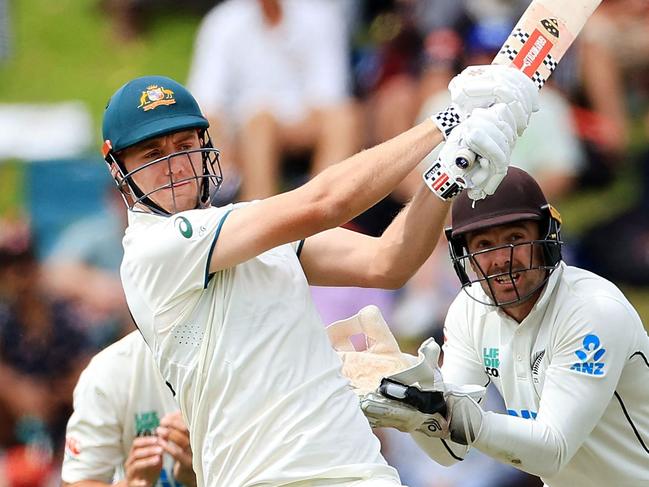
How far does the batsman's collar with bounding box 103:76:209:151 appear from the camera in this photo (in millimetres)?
3418

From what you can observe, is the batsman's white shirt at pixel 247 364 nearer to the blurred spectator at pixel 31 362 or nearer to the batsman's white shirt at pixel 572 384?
the batsman's white shirt at pixel 572 384

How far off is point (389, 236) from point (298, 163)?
379 cm

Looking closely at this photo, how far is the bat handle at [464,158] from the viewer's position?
316 cm

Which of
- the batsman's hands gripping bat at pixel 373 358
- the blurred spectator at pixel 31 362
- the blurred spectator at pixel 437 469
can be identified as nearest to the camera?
the batsman's hands gripping bat at pixel 373 358

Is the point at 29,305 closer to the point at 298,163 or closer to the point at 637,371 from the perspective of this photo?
the point at 298,163

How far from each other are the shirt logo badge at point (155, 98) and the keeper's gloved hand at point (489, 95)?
2.45ft

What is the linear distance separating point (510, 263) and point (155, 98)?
1.16 metres

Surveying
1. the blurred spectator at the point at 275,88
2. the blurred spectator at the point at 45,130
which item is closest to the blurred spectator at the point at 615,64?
the blurred spectator at the point at 275,88

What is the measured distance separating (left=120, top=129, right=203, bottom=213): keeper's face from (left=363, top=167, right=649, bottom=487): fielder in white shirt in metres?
0.76

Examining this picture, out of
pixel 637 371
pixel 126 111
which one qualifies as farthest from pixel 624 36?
pixel 126 111

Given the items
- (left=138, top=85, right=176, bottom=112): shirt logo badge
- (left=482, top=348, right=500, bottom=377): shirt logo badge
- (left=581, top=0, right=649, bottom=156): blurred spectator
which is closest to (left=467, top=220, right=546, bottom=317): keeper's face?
(left=482, top=348, right=500, bottom=377): shirt logo badge

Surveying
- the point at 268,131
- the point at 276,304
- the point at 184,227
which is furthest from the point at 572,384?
the point at 268,131

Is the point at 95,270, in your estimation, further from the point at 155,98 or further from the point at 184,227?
the point at 184,227

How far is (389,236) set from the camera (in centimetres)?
343
